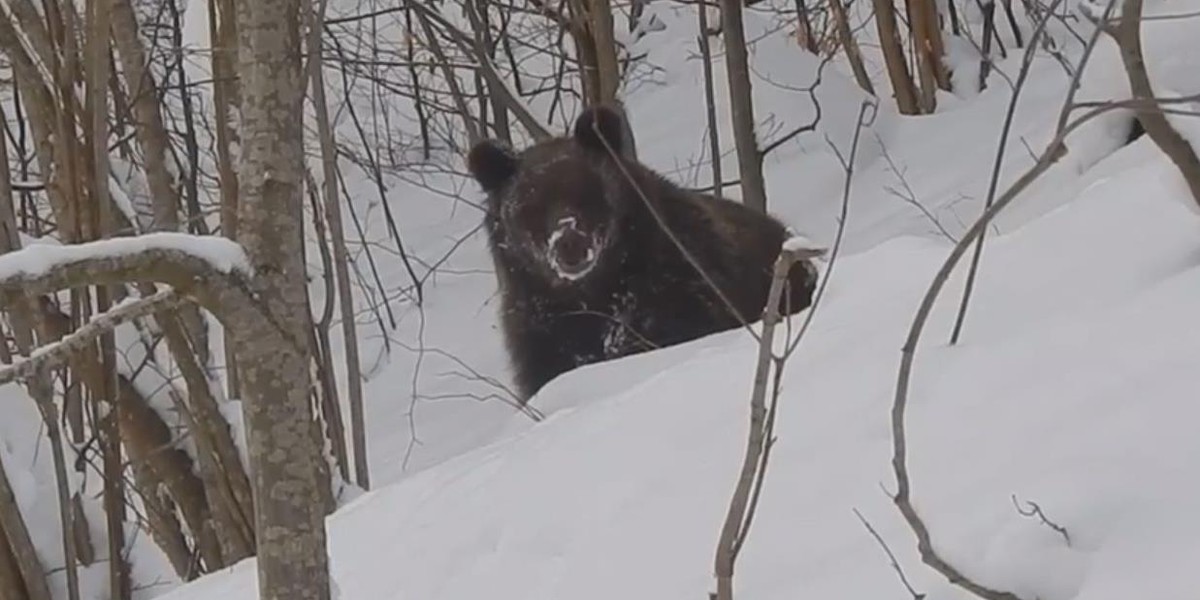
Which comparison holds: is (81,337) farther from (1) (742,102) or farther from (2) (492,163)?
(1) (742,102)

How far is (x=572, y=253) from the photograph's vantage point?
685cm

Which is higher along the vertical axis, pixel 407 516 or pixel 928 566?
pixel 928 566

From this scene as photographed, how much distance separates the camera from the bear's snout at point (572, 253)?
22.5ft

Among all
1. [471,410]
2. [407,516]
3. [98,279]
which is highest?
[98,279]

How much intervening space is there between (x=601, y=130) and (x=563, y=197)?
303 mm

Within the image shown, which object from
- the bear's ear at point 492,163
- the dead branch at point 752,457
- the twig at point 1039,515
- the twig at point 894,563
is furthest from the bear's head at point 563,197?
the dead branch at point 752,457

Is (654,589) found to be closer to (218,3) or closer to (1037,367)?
(1037,367)

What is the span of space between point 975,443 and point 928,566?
→ 1.10ft

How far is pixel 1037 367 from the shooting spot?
9.43 ft

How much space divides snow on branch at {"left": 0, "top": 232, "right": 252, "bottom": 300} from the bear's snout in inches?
176

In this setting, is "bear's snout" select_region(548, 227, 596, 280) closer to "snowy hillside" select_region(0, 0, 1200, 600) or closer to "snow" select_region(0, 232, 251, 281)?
"snowy hillside" select_region(0, 0, 1200, 600)

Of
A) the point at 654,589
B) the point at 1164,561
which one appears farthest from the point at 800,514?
the point at 1164,561

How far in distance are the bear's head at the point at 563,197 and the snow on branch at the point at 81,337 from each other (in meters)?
4.53

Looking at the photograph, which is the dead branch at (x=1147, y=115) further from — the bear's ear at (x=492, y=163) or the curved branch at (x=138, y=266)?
the bear's ear at (x=492, y=163)
